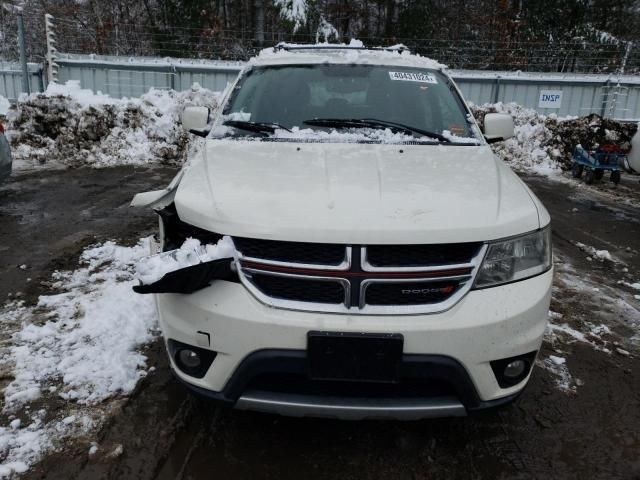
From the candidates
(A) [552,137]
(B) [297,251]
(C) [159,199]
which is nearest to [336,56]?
(C) [159,199]

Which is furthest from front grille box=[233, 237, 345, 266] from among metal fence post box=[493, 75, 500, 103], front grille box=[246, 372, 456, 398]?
metal fence post box=[493, 75, 500, 103]

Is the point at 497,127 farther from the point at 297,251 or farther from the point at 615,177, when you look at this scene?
the point at 615,177

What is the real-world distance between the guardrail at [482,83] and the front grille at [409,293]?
35.6 ft

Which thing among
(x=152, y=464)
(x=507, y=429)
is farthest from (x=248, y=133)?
(x=507, y=429)

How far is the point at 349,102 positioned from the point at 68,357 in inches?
93.4

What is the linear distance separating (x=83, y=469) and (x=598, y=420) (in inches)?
100

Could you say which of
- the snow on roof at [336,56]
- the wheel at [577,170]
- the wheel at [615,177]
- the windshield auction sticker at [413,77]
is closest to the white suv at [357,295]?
the windshield auction sticker at [413,77]

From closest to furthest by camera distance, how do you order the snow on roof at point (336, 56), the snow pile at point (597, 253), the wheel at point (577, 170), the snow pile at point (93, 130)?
1. the snow on roof at point (336, 56)
2. the snow pile at point (597, 253)
3. the snow pile at point (93, 130)
4. the wheel at point (577, 170)

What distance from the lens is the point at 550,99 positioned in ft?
39.7

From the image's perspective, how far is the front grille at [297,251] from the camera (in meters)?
2.02

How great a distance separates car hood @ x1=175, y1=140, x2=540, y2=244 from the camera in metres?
2.01

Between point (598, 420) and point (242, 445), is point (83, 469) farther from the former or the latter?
point (598, 420)

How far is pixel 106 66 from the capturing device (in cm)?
1180

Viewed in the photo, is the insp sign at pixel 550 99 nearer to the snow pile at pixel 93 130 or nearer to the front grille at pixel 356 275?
the snow pile at pixel 93 130
